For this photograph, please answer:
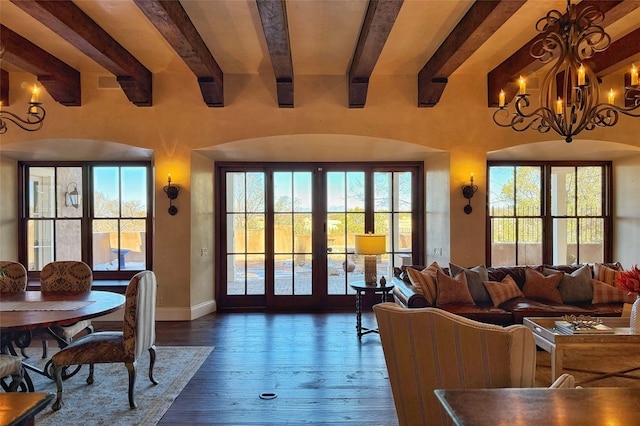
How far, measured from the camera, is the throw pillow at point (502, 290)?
167 inches

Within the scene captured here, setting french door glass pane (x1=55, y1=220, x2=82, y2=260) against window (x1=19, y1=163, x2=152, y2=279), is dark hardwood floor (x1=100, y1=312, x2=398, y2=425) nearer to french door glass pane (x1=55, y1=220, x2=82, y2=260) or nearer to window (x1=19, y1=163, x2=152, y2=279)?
window (x1=19, y1=163, x2=152, y2=279)

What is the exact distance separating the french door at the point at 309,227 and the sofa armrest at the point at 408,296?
1554 mm

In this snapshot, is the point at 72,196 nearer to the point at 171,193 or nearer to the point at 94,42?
the point at 171,193

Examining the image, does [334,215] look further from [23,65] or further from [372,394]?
[23,65]

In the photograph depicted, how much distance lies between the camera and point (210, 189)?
579cm

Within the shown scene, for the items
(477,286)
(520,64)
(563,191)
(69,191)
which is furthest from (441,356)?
(69,191)

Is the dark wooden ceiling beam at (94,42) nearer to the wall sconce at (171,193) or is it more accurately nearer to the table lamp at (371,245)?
the wall sconce at (171,193)

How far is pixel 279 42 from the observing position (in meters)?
3.70

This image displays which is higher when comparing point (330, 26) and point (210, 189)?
point (330, 26)

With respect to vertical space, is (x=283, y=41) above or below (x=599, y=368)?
above

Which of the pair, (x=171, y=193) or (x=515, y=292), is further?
(x=171, y=193)

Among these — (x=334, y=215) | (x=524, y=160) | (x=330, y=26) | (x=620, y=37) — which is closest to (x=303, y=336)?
(x=334, y=215)

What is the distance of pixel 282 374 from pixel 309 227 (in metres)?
2.83

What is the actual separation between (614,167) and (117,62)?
704 cm
